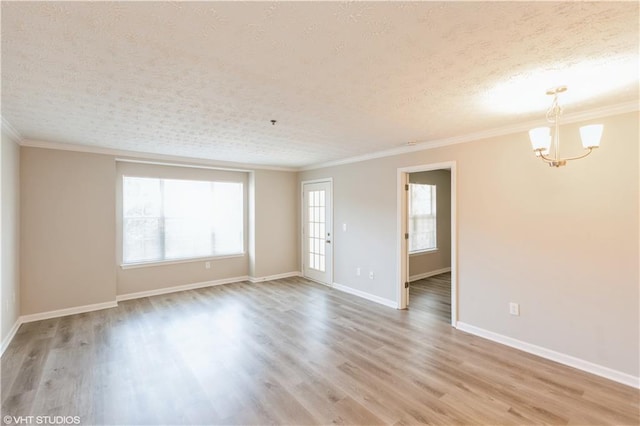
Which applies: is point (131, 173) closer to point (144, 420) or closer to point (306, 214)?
point (306, 214)

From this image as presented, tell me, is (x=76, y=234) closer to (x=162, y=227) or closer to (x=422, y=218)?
(x=162, y=227)

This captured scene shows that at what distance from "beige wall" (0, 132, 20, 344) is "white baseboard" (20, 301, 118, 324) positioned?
0.16 meters

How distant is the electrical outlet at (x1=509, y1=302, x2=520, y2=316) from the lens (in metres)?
3.22

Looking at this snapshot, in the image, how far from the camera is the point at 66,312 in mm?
4172

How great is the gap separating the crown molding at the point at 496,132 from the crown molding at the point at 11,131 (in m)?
4.28

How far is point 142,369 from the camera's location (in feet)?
9.10

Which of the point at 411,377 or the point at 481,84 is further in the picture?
the point at 411,377

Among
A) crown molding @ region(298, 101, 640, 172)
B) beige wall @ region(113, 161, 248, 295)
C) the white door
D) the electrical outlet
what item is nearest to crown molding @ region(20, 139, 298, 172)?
beige wall @ region(113, 161, 248, 295)

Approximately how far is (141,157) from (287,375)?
397cm

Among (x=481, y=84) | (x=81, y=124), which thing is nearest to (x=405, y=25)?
(x=481, y=84)

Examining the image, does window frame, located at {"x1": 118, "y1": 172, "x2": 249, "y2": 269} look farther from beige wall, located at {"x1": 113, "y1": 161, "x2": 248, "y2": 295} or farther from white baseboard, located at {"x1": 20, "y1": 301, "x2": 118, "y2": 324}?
white baseboard, located at {"x1": 20, "y1": 301, "x2": 118, "y2": 324}

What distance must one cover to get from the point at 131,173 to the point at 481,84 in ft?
16.8

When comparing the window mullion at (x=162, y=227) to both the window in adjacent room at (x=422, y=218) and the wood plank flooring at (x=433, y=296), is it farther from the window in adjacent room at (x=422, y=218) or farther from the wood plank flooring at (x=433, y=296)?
the window in adjacent room at (x=422, y=218)

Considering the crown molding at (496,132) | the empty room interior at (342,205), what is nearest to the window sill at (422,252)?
the empty room interior at (342,205)
